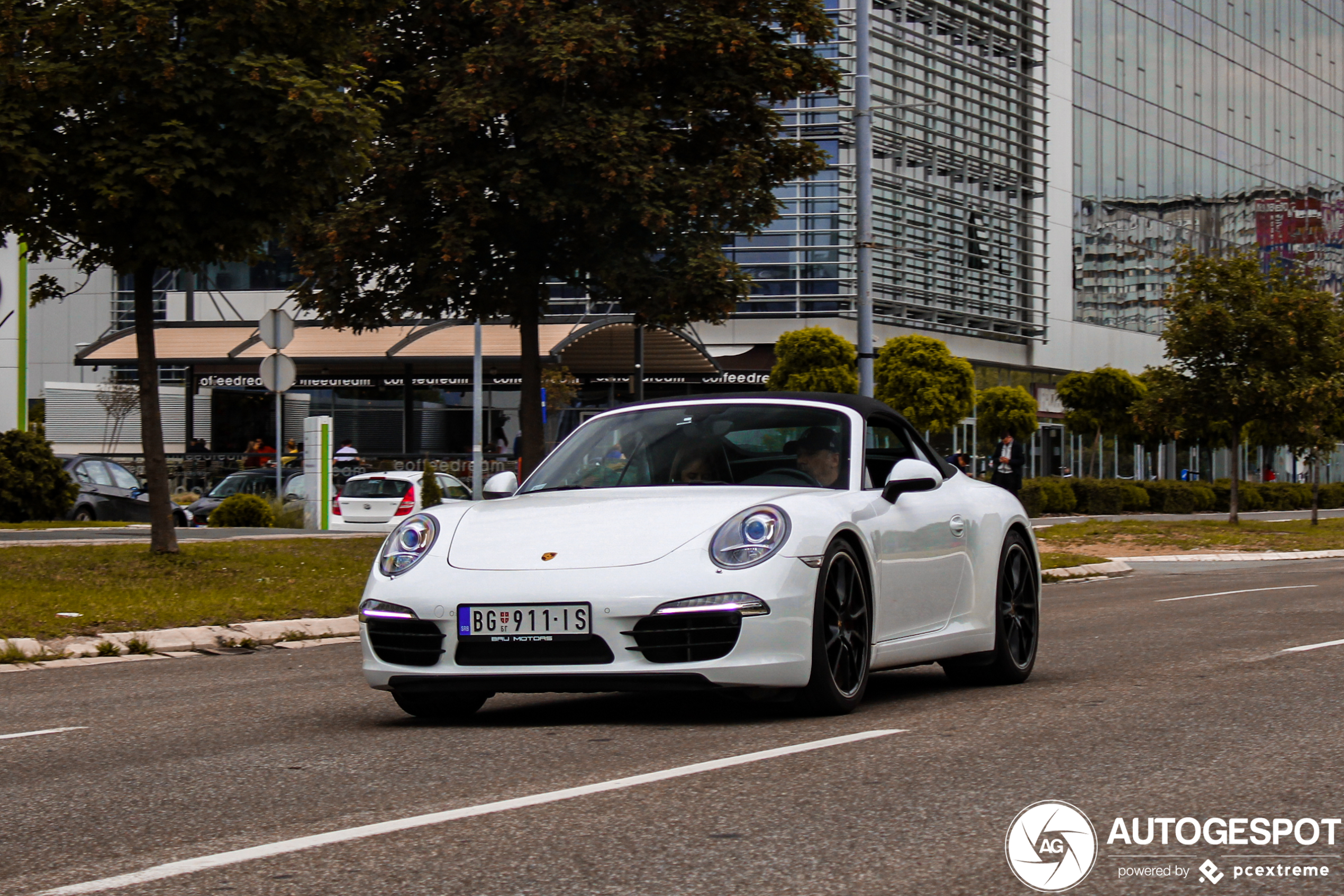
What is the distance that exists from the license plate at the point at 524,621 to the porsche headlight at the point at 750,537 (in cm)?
56

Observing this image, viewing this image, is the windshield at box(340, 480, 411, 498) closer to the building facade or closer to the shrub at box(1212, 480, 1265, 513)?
the building facade

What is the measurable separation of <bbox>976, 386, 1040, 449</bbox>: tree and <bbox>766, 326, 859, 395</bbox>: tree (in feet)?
25.3

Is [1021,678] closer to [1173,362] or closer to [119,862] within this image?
[119,862]

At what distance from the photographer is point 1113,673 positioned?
8.98 m

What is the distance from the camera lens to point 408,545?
7.18 meters

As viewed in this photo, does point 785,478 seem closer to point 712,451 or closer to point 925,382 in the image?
point 712,451

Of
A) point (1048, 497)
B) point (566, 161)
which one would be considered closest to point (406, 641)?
point (566, 161)

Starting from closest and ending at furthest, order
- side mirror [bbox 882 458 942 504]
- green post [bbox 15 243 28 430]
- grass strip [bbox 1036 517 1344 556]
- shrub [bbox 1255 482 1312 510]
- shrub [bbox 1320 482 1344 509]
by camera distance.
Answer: side mirror [bbox 882 458 942 504], green post [bbox 15 243 28 430], grass strip [bbox 1036 517 1344 556], shrub [bbox 1255 482 1312 510], shrub [bbox 1320 482 1344 509]

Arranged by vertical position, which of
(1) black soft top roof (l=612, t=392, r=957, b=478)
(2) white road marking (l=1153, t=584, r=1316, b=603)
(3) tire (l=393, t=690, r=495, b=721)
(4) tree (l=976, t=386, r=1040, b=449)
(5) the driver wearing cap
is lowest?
(2) white road marking (l=1153, t=584, r=1316, b=603)

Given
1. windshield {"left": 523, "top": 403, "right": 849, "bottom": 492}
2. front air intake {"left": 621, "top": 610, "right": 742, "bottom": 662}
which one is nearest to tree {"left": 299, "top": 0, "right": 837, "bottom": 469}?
windshield {"left": 523, "top": 403, "right": 849, "bottom": 492}

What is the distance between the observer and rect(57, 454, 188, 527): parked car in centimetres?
3005

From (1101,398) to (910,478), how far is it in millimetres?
43480

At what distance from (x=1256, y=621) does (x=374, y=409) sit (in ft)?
133

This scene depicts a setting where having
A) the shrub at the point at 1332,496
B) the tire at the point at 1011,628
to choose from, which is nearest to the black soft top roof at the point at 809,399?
the tire at the point at 1011,628
